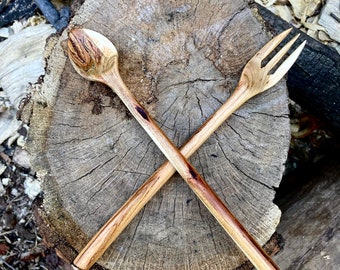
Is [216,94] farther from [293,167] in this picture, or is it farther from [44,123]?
[293,167]

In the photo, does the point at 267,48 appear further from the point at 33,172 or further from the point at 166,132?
the point at 33,172

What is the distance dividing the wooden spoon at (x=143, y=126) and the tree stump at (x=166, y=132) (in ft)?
0.17

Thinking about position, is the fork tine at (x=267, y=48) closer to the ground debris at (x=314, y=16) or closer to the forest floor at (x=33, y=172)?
the forest floor at (x=33, y=172)

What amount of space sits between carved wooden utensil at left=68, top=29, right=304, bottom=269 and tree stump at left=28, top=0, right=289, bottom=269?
49mm

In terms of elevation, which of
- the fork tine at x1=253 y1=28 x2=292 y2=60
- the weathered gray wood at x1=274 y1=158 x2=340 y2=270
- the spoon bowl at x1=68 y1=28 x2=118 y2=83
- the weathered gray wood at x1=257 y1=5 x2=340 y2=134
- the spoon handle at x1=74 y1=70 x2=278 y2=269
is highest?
the spoon bowl at x1=68 y1=28 x2=118 y2=83

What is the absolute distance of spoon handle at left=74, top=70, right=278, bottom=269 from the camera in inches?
53.8

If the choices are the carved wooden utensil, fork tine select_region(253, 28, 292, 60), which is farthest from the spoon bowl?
fork tine select_region(253, 28, 292, 60)

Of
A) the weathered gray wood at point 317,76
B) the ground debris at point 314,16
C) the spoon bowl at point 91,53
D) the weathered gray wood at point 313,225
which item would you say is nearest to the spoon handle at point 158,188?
the spoon bowl at point 91,53

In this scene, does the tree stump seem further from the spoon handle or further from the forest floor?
the forest floor

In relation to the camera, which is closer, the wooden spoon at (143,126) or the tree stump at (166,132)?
the wooden spoon at (143,126)

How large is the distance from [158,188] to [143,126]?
181 mm

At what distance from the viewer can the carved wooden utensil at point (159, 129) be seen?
1374mm

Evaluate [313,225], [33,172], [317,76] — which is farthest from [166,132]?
[33,172]

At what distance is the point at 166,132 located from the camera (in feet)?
4.93
